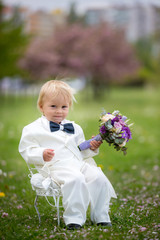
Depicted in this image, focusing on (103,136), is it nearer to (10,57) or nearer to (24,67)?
(10,57)

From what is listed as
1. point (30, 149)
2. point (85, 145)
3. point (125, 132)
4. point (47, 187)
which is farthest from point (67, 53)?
point (47, 187)

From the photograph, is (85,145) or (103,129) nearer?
(103,129)

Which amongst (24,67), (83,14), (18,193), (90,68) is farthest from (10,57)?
(83,14)

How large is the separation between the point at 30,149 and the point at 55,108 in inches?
20.5

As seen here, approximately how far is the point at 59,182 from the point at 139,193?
6.09 feet

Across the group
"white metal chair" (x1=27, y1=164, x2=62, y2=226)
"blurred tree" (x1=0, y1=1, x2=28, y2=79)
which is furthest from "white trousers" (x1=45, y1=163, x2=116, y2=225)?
"blurred tree" (x1=0, y1=1, x2=28, y2=79)

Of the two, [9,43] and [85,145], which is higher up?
[9,43]

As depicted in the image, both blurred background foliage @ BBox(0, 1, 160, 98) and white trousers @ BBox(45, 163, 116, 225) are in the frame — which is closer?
white trousers @ BBox(45, 163, 116, 225)

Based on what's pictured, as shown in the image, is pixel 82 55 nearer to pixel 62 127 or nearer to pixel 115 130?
pixel 62 127

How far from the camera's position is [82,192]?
388 centimetres

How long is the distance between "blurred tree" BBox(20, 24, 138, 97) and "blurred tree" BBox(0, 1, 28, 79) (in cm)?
217

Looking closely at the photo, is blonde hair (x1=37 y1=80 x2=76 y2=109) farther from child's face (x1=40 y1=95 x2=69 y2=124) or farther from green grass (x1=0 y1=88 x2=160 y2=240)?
green grass (x1=0 y1=88 x2=160 y2=240)

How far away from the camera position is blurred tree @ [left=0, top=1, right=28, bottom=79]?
2908 cm

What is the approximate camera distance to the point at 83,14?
58000 millimetres
